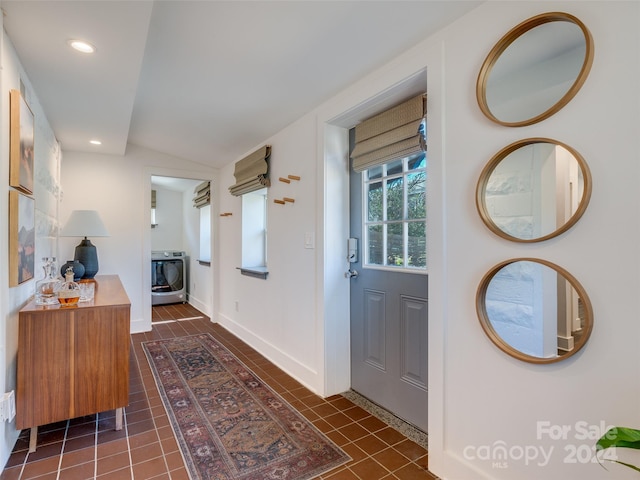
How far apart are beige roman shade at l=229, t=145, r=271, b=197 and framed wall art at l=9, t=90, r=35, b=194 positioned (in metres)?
1.69

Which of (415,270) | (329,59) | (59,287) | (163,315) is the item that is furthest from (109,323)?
(163,315)

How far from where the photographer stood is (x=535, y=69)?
50.6 inches

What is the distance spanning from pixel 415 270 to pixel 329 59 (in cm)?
134

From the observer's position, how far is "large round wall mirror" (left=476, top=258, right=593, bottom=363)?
115 centimetres

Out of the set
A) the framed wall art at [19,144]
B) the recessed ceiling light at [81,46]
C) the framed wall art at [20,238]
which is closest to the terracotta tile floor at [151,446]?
the framed wall art at [20,238]

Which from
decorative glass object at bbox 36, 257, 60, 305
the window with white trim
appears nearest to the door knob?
the window with white trim

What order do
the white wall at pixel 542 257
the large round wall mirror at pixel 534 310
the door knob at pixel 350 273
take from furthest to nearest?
1. the door knob at pixel 350 273
2. the large round wall mirror at pixel 534 310
3. the white wall at pixel 542 257

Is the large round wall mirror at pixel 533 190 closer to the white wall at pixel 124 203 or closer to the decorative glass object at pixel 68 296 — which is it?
the decorative glass object at pixel 68 296

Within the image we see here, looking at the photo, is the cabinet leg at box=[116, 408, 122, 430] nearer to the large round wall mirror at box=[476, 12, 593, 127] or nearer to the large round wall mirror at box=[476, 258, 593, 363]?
the large round wall mirror at box=[476, 258, 593, 363]

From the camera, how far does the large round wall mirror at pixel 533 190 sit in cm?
115

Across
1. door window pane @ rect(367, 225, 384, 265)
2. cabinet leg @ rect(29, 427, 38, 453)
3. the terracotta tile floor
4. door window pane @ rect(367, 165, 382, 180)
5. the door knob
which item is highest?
door window pane @ rect(367, 165, 382, 180)

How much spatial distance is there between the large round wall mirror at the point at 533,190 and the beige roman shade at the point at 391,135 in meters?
0.55

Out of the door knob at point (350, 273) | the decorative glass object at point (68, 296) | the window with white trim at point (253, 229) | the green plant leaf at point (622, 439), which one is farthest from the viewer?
the window with white trim at point (253, 229)

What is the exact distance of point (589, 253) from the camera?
111 cm
